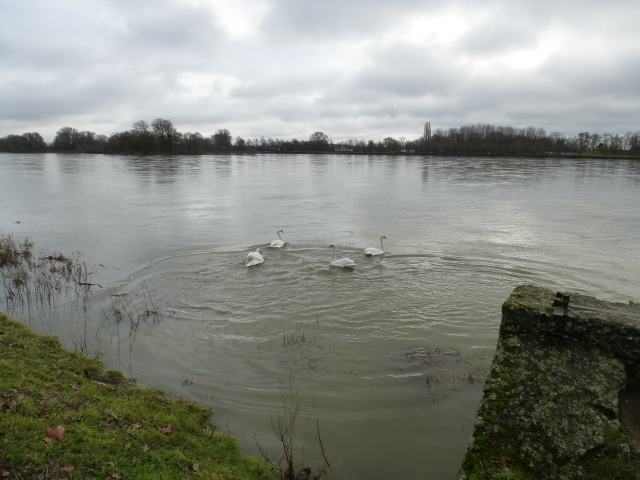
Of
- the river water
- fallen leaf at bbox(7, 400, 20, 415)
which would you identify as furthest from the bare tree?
fallen leaf at bbox(7, 400, 20, 415)

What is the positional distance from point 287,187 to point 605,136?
11617 cm

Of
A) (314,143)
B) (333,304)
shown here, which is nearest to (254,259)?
A: (333,304)

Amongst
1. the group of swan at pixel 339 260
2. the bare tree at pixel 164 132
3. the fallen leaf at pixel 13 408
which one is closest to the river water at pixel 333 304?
the group of swan at pixel 339 260

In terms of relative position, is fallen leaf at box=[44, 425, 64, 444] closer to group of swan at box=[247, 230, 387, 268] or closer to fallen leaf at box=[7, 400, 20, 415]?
fallen leaf at box=[7, 400, 20, 415]

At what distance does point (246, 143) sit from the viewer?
163000 mm

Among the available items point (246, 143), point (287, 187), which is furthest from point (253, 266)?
point (246, 143)

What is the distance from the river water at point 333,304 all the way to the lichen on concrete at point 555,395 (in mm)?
1186

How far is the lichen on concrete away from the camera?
2.98 metres

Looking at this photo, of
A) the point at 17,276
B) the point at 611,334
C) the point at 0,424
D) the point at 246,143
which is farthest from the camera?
the point at 246,143

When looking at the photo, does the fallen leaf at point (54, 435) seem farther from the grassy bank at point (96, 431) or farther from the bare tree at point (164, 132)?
the bare tree at point (164, 132)

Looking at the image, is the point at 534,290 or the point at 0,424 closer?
the point at 0,424

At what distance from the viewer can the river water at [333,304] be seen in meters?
4.84

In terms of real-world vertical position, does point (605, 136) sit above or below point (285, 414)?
above

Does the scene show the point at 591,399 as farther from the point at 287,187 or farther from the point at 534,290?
the point at 287,187
